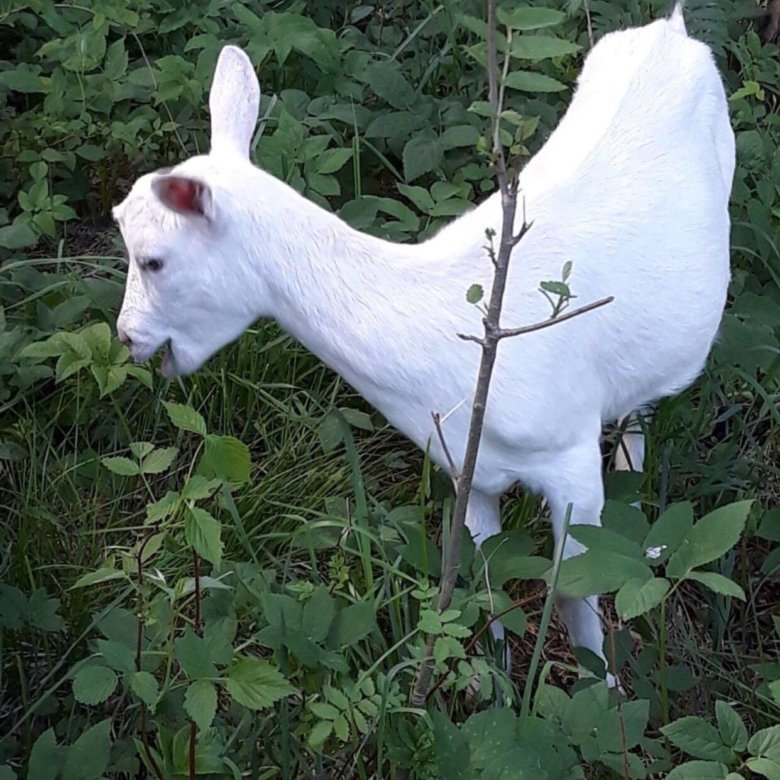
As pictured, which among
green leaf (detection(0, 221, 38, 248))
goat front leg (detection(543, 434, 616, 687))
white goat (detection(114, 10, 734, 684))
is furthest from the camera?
green leaf (detection(0, 221, 38, 248))

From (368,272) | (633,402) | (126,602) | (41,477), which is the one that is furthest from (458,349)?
(41,477)

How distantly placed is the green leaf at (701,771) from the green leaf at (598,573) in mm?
250

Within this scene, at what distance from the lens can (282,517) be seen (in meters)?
2.67

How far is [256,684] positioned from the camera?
187 centimetres

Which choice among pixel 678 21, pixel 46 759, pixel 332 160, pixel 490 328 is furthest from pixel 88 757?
pixel 678 21

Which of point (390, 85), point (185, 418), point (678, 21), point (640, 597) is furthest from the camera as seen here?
point (390, 85)

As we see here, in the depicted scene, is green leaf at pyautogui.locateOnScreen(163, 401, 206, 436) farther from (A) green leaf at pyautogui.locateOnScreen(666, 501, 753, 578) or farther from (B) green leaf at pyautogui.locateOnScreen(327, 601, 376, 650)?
(A) green leaf at pyautogui.locateOnScreen(666, 501, 753, 578)

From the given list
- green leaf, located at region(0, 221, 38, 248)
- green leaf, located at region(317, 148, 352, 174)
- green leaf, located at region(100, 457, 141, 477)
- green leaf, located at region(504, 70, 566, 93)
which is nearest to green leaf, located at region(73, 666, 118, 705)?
green leaf, located at region(100, 457, 141, 477)

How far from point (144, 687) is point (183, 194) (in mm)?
708

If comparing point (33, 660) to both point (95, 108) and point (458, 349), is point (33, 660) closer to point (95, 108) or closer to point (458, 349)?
point (458, 349)

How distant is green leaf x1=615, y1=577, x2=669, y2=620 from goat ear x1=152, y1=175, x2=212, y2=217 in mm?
818

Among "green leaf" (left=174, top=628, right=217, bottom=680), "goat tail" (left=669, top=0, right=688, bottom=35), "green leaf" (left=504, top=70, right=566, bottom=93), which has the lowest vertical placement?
"green leaf" (left=174, top=628, right=217, bottom=680)

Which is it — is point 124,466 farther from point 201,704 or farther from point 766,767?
point 766,767

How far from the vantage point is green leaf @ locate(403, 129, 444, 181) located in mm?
2998
